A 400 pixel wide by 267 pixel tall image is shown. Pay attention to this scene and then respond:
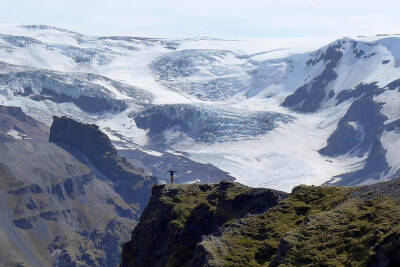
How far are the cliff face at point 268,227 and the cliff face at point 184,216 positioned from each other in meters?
0.08

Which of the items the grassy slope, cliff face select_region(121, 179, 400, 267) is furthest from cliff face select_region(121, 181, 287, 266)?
the grassy slope

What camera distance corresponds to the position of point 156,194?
9112cm

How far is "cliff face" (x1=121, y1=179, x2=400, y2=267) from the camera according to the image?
185 ft

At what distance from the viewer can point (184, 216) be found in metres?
84.8

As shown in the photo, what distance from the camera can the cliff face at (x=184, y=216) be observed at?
3201 inches

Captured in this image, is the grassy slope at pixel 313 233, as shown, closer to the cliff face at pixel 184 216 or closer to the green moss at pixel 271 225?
the green moss at pixel 271 225

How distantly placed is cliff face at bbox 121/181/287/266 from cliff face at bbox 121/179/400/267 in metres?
0.08

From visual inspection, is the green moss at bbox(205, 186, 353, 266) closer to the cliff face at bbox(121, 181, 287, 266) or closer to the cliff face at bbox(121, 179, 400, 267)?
the cliff face at bbox(121, 179, 400, 267)

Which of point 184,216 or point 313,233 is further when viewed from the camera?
point 184,216

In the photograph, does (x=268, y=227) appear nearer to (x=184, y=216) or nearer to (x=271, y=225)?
(x=271, y=225)

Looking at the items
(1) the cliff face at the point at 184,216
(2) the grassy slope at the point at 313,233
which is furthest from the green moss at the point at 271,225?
(1) the cliff face at the point at 184,216

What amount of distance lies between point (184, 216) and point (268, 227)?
17.1 meters

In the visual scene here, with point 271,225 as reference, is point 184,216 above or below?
below

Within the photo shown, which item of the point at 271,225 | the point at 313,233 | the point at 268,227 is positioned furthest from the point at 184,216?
the point at 313,233
